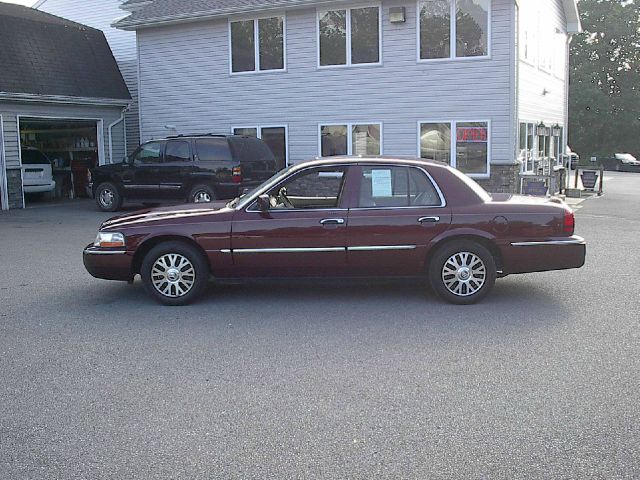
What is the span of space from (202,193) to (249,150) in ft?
4.73

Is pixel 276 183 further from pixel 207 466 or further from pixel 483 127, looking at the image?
pixel 483 127

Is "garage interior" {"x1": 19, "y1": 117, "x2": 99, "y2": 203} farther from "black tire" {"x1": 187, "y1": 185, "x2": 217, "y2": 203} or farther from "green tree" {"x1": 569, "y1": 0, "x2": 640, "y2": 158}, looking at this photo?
"green tree" {"x1": 569, "y1": 0, "x2": 640, "y2": 158}

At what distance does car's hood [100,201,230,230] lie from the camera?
7.83m

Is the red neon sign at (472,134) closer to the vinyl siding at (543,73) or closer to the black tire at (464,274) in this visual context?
the vinyl siding at (543,73)

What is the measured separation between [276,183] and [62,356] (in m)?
2.93

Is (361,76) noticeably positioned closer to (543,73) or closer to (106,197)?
(543,73)

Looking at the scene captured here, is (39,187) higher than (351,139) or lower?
lower

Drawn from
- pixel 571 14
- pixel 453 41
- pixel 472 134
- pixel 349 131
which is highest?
pixel 571 14

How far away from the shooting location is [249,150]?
650 inches

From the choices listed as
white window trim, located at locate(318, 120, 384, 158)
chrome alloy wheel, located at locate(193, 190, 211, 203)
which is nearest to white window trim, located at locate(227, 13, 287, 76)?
white window trim, located at locate(318, 120, 384, 158)

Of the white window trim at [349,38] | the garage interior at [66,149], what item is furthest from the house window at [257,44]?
the garage interior at [66,149]

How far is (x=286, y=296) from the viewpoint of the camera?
324 inches

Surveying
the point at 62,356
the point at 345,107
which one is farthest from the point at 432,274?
the point at 345,107

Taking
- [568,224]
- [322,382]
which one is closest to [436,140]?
[568,224]
